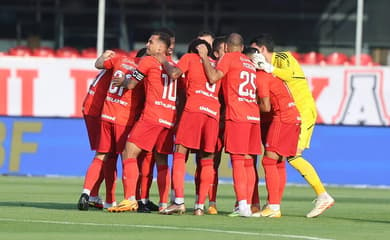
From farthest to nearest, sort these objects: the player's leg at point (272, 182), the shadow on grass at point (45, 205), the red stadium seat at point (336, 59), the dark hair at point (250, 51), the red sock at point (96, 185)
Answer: the red stadium seat at point (336, 59)
the shadow on grass at point (45, 205)
the red sock at point (96, 185)
the dark hair at point (250, 51)
the player's leg at point (272, 182)

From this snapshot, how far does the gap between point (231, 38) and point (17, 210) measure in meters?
3.19

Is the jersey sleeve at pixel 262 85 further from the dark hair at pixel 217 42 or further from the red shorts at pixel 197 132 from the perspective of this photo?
the dark hair at pixel 217 42

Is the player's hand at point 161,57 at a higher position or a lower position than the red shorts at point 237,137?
higher

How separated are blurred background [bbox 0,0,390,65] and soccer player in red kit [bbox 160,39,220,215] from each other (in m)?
16.8

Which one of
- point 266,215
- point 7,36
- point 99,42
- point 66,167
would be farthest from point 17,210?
point 7,36

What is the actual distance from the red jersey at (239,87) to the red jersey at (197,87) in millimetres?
198

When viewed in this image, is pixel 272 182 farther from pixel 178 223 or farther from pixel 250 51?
pixel 178 223

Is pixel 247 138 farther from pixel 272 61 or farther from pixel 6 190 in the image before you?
pixel 6 190

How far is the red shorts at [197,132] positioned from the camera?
14.9m

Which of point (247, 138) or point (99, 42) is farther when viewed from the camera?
point (99, 42)

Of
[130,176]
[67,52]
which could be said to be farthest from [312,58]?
[130,176]

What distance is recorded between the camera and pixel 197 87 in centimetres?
1491

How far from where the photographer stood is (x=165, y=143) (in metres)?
15.2

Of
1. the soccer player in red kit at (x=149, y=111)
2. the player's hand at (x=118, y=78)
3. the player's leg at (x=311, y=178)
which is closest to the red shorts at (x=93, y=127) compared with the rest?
the player's hand at (x=118, y=78)
